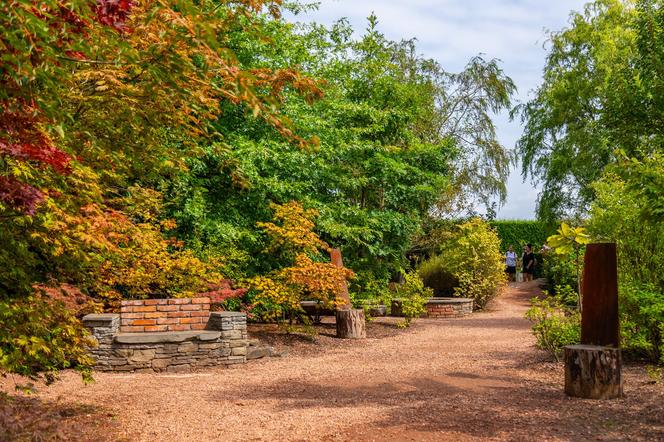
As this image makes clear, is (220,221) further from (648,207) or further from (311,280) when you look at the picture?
(648,207)

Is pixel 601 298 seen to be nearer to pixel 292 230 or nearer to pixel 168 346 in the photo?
pixel 168 346

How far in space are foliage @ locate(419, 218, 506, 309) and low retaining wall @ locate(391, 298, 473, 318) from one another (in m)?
1.27

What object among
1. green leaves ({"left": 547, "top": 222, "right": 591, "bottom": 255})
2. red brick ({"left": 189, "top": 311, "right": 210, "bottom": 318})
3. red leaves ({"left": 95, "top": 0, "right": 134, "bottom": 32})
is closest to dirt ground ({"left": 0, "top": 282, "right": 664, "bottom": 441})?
red brick ({"left": 189, "top": 311, "right": 210, "bottom": 318})

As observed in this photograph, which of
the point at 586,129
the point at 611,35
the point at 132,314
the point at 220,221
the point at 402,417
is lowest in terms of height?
the point at 402,417

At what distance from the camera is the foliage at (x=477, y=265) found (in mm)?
19047

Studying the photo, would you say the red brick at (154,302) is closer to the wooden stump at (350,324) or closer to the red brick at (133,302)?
the red brick at (133,302)

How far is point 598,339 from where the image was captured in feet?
23.4

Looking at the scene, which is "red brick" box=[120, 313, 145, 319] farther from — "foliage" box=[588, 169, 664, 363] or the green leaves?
"foliage" box=[588, 169, 664, 363]

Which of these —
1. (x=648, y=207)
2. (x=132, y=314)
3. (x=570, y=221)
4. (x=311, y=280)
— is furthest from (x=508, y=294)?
(x=648, y=207)

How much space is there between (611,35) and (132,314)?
2092 centimetres

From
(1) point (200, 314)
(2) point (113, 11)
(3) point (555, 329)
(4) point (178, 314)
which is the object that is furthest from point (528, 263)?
(2) point (113, 11)

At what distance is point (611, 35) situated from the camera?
23.9 m

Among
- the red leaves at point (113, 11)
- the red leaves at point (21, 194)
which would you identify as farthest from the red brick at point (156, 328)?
the red leaves at point (113, 11)

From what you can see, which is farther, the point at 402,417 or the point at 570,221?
the point at 570,221
